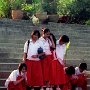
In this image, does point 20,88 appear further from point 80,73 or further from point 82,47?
point 82,47

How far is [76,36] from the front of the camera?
15398 millimetres

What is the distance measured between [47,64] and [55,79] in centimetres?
37

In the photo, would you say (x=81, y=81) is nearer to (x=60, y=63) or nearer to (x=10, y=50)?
(x=60, y=63)

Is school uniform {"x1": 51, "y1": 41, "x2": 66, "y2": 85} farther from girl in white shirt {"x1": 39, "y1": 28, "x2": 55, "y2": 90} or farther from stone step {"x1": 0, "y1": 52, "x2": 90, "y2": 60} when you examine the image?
stone step {"x1": 0, "y1": 52, "x2": 90, "y2": 60}

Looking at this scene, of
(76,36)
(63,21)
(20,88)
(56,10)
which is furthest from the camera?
(56,10)

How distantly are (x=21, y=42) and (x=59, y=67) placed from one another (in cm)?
369

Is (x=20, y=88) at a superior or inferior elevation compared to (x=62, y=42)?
inferior

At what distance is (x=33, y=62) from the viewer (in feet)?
33.7

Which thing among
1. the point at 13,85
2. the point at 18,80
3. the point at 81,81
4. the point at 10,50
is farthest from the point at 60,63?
the point at 10,50

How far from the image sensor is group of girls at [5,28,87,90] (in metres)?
10.2

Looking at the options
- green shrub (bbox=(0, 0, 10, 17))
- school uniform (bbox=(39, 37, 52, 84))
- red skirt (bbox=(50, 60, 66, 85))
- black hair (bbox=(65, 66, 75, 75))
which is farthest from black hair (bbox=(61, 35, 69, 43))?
green shrub (bbox=(0, 0, 10, 17))

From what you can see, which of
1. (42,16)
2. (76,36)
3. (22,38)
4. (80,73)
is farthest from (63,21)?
(80,73)

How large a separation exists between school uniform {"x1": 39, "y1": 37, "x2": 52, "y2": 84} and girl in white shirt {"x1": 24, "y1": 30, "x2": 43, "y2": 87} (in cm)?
9

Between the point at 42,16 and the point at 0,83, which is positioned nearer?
the point at 0,83
